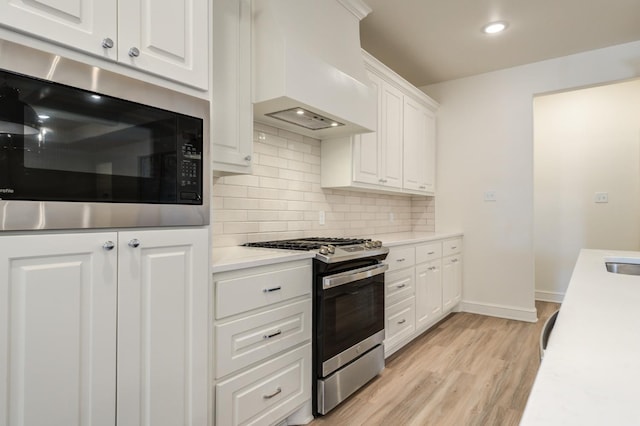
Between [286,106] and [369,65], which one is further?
[369,65]

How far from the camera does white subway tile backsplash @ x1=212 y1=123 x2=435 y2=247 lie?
224 cm

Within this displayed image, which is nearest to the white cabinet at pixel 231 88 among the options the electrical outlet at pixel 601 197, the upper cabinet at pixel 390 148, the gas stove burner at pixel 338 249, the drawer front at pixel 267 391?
the gas stove burner at pixel 338 249

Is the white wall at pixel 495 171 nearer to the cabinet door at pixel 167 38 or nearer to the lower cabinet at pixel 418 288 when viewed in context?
the lower cabinet at pixel 418 288

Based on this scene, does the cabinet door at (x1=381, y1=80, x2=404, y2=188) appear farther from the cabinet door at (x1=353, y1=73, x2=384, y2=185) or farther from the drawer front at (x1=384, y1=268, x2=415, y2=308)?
the drawer front at (x1=384, y1=268, x2=415, y2=308)

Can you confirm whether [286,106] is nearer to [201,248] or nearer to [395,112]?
[201,248]

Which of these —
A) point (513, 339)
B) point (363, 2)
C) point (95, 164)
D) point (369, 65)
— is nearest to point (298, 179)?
point (369, 65)

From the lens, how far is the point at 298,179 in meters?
2.75

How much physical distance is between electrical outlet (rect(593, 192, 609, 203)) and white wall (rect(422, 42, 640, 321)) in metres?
1.27

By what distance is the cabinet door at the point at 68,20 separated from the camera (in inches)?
36.8

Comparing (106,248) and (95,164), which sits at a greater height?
(95,164)

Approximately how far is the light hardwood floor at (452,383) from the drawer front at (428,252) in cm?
71

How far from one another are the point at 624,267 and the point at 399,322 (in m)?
1.45

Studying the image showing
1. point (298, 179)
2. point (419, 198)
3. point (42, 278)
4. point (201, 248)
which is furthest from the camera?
point (419, 198)

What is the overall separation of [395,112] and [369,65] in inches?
23.8
